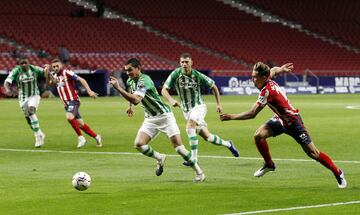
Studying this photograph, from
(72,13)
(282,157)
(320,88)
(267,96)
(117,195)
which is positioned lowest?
(320,88)

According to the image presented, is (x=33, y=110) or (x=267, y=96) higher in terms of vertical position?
(x=267, y=96)

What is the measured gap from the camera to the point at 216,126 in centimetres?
3030

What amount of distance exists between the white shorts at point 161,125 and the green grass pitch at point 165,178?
2.74 feet

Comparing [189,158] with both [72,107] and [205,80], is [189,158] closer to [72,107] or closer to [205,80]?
[205,80]

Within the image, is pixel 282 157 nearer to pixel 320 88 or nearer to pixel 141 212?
pixel 141 212

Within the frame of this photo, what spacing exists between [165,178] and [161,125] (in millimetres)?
952

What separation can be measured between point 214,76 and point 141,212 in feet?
170

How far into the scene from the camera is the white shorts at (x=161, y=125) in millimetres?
15562

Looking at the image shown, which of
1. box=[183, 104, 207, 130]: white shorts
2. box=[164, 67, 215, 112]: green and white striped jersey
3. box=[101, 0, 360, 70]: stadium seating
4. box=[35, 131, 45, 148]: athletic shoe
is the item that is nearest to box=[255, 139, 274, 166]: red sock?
box=[183, 104, 207, 130]: white shorts

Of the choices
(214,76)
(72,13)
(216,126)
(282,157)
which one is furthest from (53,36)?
(282,157)

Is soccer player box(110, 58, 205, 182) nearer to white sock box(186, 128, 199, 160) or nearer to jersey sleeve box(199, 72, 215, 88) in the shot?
white sock box(186, 128, 199, 160)

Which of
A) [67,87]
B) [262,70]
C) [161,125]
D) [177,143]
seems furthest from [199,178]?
[67,87]

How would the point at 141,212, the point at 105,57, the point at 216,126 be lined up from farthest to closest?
the point at 105,57 < the point at 216,126 < the point at 141,212

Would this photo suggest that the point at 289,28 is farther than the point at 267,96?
Yes
